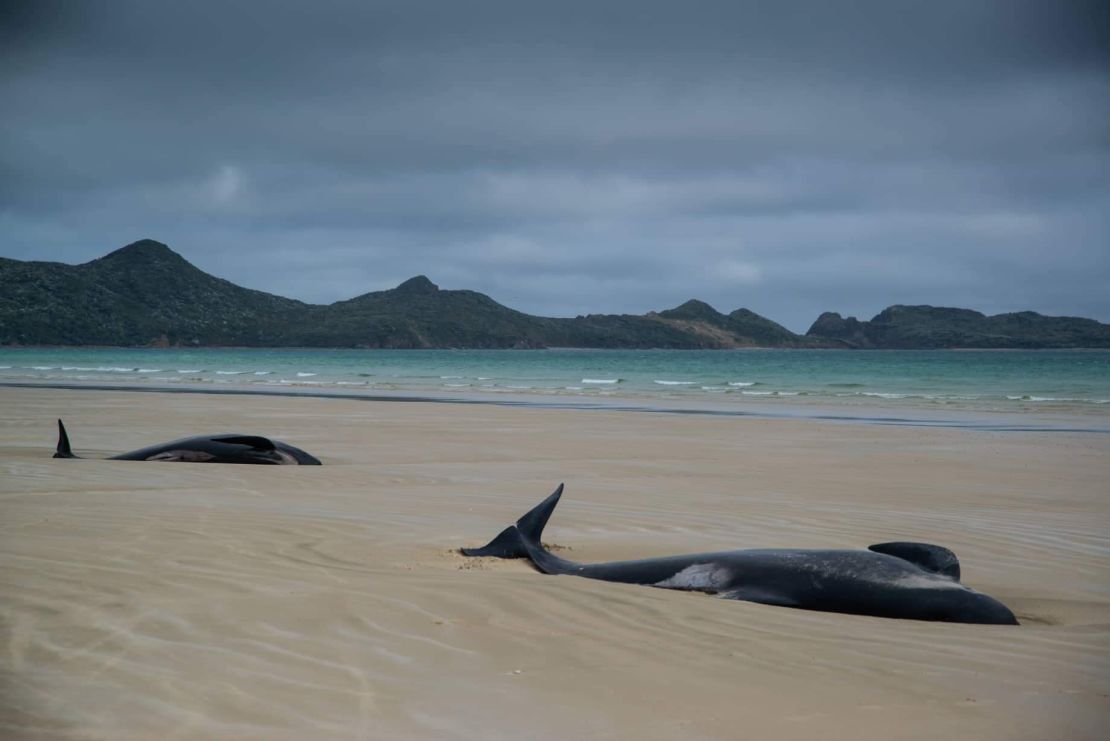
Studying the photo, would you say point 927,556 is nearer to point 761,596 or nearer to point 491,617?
point 761,596

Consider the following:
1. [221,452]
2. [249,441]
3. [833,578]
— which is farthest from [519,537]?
[221,452]

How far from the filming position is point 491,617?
183 inches

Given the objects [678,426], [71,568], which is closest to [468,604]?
[71,568]

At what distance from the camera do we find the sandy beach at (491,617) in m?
3.35

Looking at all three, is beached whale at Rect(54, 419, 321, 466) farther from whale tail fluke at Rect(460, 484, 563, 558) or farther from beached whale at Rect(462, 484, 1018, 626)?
beached whale at Rect(462, 484, 1018, 626)

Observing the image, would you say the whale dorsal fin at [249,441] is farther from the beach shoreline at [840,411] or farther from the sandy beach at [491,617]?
the beach shoreline at [840,411]

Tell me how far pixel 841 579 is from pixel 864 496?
4945 millimetres

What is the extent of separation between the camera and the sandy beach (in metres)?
3.35

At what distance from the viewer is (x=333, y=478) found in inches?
415

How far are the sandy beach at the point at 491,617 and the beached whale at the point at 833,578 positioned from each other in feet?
0.63

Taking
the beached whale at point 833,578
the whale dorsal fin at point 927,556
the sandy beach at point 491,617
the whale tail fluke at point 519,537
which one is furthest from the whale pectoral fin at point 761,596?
the whale tail fluke at point 519,537

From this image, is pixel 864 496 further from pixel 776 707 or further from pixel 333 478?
pixel 776 707

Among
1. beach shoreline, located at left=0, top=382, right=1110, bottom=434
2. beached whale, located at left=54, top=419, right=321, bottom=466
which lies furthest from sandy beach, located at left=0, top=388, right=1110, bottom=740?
beach shoreline, located at left=0, top=382, right=1110, bottom=434

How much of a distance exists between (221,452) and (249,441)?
0.31m
